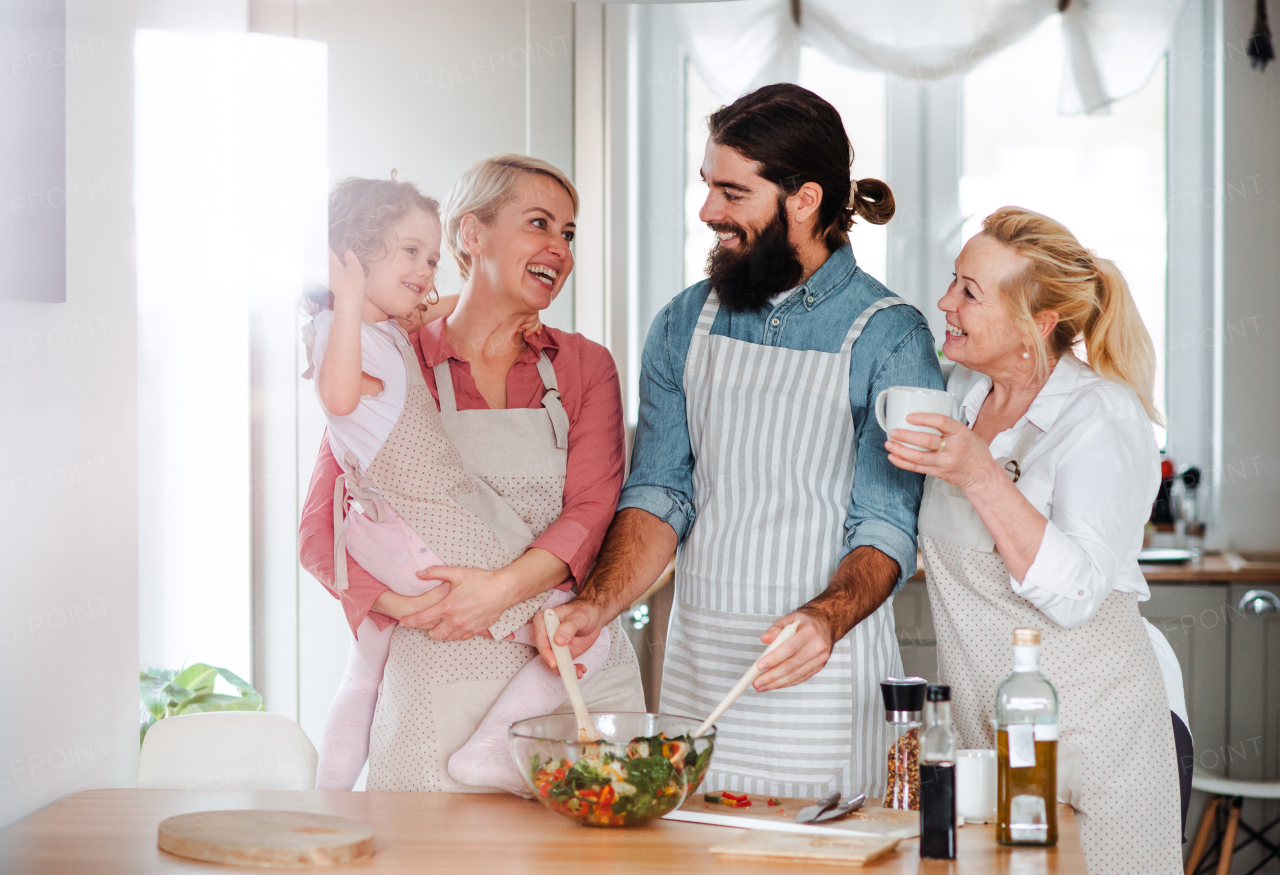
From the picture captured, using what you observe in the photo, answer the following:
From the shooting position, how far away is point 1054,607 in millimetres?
1483

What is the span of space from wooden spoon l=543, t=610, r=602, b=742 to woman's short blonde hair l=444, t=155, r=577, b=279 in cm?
58

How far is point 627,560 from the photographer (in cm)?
170

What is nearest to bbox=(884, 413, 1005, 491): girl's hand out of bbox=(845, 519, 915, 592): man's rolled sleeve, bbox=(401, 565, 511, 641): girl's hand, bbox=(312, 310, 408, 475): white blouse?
bbox=(845, 519, 915, 592): man's rolled sleeve

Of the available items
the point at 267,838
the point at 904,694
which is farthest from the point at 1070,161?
the point at 267,838

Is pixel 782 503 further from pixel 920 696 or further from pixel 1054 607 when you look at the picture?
pixel 920 696

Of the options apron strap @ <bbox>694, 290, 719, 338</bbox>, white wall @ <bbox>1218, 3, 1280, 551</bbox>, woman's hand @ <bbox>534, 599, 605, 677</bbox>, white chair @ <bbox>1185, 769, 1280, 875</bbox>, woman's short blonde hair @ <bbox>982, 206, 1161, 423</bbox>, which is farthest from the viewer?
white wall @ <bbox>1218, 3, 1280, 551</bbox>

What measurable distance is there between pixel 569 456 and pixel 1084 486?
687mm

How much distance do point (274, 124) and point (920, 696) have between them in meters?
1.50

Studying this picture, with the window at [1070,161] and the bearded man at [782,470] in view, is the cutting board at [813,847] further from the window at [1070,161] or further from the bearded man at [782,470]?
the window at [1070,161]

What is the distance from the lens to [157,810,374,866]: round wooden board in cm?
115

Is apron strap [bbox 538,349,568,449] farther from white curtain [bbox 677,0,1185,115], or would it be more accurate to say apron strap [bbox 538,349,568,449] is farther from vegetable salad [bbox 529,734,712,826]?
white curtain [bbox 677,0,1185,115]

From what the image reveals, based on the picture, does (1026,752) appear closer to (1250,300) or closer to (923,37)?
(1250,300)

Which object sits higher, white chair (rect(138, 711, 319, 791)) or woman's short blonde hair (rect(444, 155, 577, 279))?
woman's short blonde hair (rect(444, 155, 577, 279))

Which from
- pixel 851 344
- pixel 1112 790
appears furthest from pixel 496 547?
pixel 1112 790
